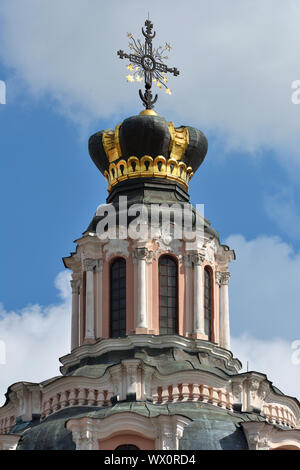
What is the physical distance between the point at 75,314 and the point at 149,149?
17.9ft

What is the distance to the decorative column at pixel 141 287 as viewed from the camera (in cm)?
4328

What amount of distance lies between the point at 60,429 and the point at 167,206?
8.44 metres

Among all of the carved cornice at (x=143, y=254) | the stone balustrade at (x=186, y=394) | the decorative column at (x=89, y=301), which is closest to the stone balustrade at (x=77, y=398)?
the stone balustrade at (x=186, y=394)

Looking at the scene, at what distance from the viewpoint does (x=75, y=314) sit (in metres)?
45.6

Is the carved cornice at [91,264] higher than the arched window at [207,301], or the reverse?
the carved cornice at [91,264]

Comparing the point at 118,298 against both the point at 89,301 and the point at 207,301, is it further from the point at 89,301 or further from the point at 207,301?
the point at 207,301

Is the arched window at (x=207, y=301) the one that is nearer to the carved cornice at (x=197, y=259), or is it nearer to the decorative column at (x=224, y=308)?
the decorative column at (x=224, y=308)

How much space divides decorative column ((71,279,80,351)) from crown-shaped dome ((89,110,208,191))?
133 inches

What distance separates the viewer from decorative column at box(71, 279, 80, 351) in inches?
1779

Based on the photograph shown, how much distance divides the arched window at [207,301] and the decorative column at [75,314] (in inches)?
149

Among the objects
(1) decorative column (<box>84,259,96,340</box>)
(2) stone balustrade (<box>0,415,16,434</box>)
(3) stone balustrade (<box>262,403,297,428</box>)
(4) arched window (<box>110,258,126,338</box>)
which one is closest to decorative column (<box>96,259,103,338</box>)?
(1) decorative column (<box>84,259,96,340</box>)
